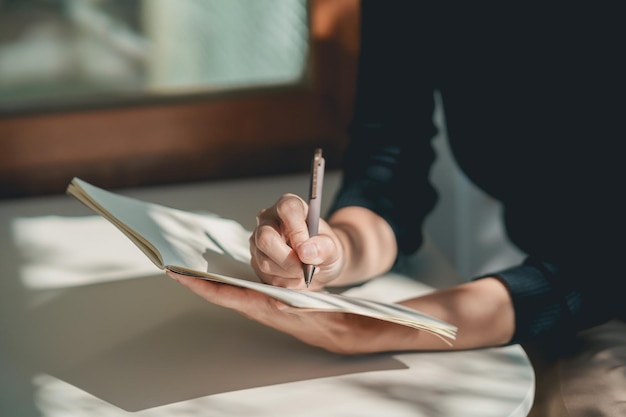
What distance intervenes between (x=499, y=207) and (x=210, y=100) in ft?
2.15

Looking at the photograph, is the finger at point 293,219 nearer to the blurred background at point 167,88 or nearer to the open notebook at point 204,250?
the open notebook at point 204,250

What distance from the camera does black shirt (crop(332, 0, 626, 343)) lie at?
1.25m

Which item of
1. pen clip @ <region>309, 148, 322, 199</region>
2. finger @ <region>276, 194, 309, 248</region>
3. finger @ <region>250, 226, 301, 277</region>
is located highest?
pen clip @ <region>309, 148, 322, 199</region>

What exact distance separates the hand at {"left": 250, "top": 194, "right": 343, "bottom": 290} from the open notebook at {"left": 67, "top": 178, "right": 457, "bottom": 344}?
0.09ft

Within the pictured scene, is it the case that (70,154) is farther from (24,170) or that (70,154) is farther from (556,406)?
(556,406)

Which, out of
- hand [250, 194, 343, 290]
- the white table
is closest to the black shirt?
the white table

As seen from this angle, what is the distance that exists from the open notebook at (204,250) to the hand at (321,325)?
2 centimetres

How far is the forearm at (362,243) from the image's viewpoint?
1138 millimetres

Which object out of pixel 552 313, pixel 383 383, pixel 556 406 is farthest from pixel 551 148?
pixel 383 383

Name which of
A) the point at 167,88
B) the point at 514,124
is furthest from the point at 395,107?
the point at 167,88

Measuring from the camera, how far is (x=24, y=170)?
1.65m

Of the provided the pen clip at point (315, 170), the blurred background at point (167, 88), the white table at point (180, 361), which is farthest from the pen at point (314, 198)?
the blurred background at point (167, 88)

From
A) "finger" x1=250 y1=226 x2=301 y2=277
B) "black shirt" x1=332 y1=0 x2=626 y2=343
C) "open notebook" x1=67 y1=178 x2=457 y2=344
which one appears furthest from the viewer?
"black shirt" x1=332 y1=0 x2=626 y2=343

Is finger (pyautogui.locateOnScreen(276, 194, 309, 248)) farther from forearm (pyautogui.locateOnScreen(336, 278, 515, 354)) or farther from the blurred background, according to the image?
the blurred background
